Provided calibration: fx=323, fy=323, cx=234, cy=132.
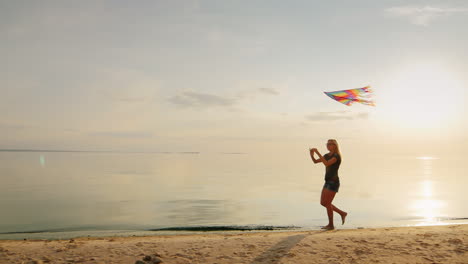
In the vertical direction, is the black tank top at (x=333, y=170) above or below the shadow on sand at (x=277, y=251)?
above

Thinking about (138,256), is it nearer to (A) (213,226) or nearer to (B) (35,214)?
(A) (213,226)

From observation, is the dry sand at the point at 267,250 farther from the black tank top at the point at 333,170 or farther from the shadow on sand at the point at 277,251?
the black tank top at the point at 333,170

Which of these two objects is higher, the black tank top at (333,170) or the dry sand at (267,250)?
the black tank top at (333,170)

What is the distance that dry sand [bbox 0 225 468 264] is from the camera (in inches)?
273

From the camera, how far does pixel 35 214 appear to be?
58.1 ft

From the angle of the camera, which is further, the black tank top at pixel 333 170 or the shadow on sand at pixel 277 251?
the black tank top at pixel 333 170

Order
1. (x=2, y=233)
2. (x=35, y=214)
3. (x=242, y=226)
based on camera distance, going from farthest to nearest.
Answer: (x=35, y=214) < (x=242, y=226) < (x=2, y=233)

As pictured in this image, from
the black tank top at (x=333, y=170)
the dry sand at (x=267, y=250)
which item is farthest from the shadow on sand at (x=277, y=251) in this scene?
the black tank top at (x=333, y=170)

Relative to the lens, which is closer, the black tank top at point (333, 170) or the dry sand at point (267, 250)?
the dry sand at point (267, 250)

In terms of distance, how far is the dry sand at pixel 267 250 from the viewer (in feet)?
22.8

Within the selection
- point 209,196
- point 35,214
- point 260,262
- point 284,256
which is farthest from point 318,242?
point 209,196

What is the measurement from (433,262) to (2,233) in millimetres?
15647

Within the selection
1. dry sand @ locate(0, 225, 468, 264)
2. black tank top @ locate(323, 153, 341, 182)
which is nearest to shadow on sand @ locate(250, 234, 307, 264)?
dry sand @ locate(0, 225, 468, 264)

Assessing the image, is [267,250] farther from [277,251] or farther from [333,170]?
[333,170]
